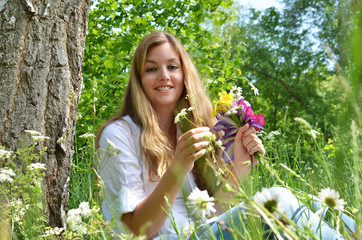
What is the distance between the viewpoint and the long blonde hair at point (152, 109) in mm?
2197

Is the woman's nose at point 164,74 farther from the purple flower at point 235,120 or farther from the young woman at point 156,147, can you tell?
the purple flower at point 235,120

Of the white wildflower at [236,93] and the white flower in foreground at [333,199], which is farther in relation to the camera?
the white wildflower at [236,93]

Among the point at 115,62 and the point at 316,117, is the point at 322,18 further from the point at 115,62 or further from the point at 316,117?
the point at 115,62

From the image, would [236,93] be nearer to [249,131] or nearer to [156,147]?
[249,131]

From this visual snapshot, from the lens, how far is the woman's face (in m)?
2.37

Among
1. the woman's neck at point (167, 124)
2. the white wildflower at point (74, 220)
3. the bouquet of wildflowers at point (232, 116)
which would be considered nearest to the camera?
the white wildflower at point (74, 220)

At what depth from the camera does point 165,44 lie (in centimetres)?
249

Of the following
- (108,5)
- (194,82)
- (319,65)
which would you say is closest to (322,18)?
(319,65)

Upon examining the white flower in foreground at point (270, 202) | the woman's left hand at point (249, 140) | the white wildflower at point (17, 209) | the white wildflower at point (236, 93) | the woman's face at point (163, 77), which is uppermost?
the woman's face at point (163, 77)

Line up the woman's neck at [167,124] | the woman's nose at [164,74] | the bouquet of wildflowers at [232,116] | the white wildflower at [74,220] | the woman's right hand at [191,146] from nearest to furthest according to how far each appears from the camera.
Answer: the white wildflower at [74,220] < the woman's right hand at [191,146] < the bouquet of wildflowers at [232,116] < the woman's nose at [164,74] < the woman's neck at [167,124]

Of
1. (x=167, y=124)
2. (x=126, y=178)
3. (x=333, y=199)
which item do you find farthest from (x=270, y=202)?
(x=167, y=124)

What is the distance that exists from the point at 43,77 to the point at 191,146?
3.37 ft

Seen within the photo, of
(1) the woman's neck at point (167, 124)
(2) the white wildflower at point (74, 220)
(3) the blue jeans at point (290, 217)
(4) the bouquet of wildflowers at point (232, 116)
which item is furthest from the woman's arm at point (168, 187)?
(1) the woman's neck at point (167, 124)

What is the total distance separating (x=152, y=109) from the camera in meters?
2.39
